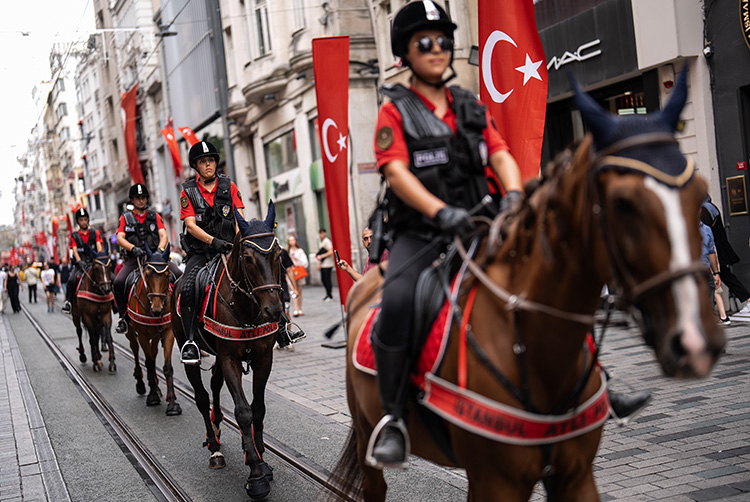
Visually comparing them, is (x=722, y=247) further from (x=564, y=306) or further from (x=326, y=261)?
(x=326, y=261)

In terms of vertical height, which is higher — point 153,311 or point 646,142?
point 646,142

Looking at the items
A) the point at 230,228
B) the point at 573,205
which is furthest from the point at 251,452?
the point at 573,205

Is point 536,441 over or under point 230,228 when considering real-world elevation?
under

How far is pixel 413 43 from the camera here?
383 centimetres

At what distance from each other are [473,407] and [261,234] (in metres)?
4.02

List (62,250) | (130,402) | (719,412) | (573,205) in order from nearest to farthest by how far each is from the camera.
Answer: (573,205), (719,412), (130,402), (62,250)

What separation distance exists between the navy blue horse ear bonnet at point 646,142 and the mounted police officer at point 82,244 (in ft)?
45.4

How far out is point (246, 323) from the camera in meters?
7.18

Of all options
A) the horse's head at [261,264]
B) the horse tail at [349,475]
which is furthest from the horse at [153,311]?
the horse tail at [349,475]

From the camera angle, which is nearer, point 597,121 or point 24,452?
point 597,121

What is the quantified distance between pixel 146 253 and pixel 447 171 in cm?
848

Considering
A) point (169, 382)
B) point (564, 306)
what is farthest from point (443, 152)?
point (169, 382)

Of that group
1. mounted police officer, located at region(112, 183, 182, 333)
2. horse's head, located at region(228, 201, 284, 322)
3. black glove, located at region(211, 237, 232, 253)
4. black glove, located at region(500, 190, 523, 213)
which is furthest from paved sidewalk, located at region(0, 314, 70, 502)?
black glove, located at region(500, 190, 523, 213)

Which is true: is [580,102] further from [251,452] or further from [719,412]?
[719,412]
